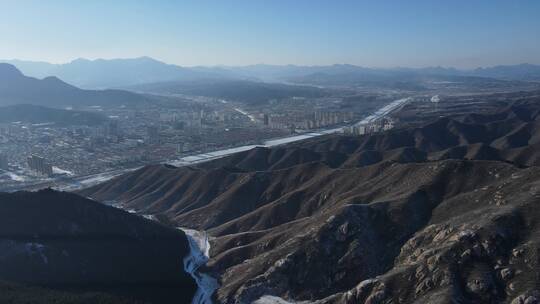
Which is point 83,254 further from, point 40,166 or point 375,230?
point 40,166

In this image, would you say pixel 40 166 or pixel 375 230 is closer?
pixel 375 230

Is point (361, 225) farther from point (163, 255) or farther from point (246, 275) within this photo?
point (163, 255)

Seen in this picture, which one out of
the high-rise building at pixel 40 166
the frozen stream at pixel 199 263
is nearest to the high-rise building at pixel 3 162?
the high-rise building at pixel 40 166

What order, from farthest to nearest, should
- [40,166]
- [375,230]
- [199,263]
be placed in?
[40,166] → [199,263] → [375,230]

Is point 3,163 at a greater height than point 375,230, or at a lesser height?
lesser

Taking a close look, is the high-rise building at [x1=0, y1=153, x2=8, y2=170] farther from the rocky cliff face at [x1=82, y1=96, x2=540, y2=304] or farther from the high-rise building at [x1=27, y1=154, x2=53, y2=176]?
the rocky cliff face at [x1=82, y1=96, x2=540, y2=304]

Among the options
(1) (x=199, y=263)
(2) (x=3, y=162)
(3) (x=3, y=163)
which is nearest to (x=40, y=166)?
(3) (x=3, y=163)

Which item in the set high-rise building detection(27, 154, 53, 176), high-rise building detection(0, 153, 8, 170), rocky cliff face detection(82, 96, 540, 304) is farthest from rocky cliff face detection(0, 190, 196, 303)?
high-rise building detection(0, 153, 8, 170)
